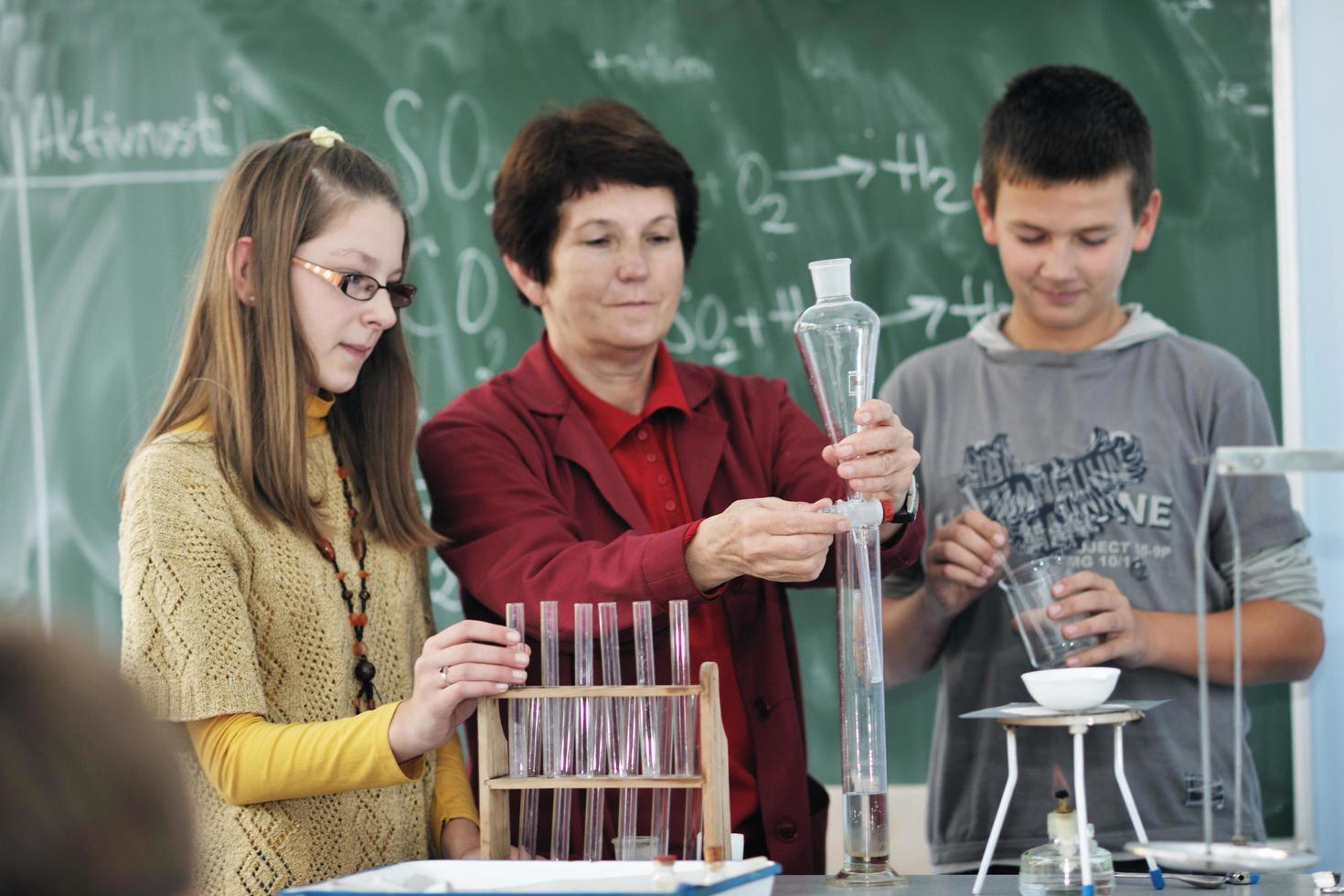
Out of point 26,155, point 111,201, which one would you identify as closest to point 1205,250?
point 111,201

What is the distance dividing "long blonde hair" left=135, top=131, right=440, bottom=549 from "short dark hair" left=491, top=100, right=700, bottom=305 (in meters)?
0.29

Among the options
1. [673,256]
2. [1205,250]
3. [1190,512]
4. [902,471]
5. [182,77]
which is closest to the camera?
[902,471]

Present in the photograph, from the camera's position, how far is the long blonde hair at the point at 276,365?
74.5 inches

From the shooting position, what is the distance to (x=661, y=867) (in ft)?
4.77

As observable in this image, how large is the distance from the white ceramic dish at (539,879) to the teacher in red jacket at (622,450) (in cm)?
34

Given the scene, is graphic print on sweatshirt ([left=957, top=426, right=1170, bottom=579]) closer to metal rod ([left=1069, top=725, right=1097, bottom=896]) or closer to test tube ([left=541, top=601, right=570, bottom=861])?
metal rod ([left=1069, top=725, right=1097, bottom=896])

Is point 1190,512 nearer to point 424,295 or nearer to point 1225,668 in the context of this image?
point 1225,668

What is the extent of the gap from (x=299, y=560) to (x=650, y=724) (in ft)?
1.72

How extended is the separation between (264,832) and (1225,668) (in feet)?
5.27

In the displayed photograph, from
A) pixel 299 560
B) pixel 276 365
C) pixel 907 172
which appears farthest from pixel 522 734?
pixel 907 172

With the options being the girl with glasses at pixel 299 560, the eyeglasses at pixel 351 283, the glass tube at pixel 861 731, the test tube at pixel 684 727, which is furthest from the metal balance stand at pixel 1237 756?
the eyeglasses at pixel 351 283

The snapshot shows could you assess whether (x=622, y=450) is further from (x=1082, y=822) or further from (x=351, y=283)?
(x=1082, y=822)

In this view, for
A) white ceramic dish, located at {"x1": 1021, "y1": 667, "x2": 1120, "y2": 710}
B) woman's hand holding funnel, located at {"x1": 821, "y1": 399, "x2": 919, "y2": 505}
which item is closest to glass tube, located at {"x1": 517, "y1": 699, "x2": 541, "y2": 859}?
woman's hand holding funnel, located at {"x1": 821, "y1": 399, "x2": 919, "y2": 505}

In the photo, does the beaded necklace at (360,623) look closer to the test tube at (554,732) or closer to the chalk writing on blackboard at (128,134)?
the test tube at (554,732)
